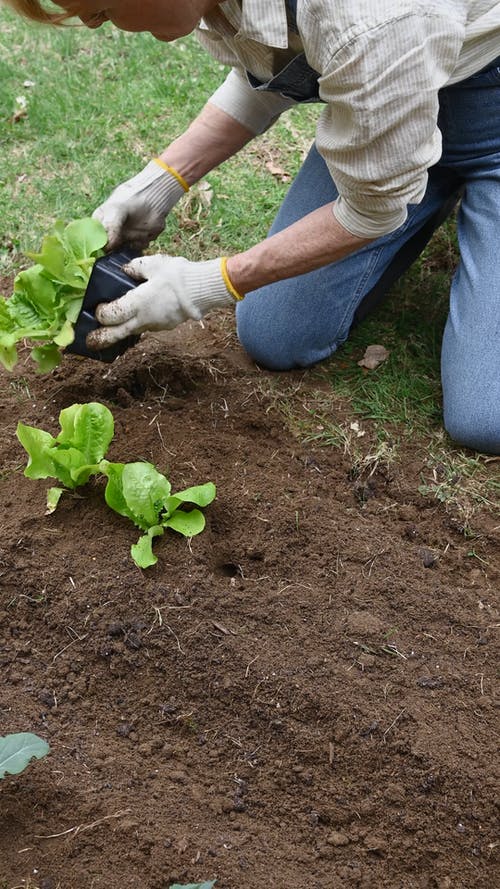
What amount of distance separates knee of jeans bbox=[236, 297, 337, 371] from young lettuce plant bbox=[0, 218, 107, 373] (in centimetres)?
55

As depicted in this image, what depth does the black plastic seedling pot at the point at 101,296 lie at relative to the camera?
237 cm

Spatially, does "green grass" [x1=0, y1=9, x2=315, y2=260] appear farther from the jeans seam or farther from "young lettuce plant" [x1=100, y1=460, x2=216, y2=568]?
"young lettuce plant" [x1=100, y1=460, x2=216, y2=568]

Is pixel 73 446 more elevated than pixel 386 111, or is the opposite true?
pixel 386 111

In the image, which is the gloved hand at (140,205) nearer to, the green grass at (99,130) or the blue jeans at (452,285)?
the blue jeans at (452,285)

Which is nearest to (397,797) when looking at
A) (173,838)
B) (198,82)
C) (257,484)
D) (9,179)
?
(173,838)

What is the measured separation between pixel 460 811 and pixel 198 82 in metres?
3.25

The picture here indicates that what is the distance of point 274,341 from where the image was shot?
2.70 m

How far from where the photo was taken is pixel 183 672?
193cm

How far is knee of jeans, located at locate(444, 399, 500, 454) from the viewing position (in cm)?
247

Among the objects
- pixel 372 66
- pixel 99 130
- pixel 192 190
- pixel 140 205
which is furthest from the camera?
pixel 99 130

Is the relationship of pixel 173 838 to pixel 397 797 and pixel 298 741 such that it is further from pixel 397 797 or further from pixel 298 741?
pixel 397 797

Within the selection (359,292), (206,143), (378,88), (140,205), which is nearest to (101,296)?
(140,205)

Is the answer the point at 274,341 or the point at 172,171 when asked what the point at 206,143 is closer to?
the point at 172,171

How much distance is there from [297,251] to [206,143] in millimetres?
615
